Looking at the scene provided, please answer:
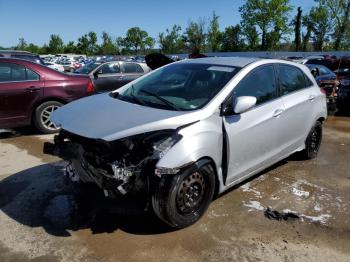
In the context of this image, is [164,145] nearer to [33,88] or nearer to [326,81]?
[33,88]

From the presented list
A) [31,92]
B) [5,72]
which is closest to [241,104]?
[31,92]

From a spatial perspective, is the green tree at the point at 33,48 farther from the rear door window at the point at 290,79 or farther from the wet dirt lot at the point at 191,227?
the rear door window at the point at 290,79

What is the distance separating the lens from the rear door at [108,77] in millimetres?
11625

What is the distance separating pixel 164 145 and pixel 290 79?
2651mm

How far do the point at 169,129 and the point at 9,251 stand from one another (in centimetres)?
179

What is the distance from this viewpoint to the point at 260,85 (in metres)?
4.59

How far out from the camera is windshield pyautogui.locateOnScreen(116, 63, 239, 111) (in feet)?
13.3

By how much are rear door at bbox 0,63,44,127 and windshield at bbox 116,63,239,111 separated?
121 inches

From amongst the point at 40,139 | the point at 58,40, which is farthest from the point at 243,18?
the point at 40,139

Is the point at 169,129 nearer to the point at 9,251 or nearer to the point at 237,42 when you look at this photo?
the point at 9,251

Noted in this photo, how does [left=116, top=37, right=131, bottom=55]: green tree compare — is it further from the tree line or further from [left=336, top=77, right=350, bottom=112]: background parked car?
[left=336, top=77, right=350, bottom=112]: background parked car

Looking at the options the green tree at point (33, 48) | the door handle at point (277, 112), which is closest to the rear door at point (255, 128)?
the door handle at point (277, 112)

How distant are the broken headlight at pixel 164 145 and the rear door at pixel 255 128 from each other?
Result: 70cm

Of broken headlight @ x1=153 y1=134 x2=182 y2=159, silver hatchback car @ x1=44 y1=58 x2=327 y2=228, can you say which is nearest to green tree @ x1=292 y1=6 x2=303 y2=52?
silver hatchback car @ x1=44 y1=58 x2=327 y2=228
